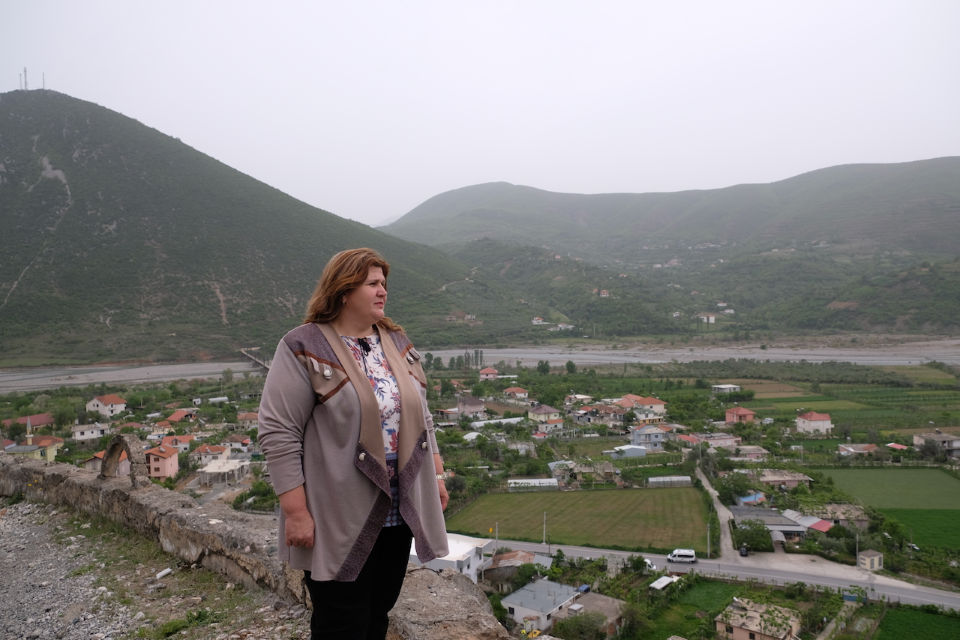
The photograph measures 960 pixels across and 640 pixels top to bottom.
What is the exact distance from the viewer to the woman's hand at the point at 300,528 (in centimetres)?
156

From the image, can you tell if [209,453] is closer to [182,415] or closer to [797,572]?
[182,415]

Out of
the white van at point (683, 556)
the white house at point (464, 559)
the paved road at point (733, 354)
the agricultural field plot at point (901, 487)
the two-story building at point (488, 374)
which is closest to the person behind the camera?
the white house at point (464, 559)

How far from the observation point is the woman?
1.56 m

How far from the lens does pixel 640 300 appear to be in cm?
7494

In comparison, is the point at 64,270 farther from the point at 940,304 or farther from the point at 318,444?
the point at 940,304

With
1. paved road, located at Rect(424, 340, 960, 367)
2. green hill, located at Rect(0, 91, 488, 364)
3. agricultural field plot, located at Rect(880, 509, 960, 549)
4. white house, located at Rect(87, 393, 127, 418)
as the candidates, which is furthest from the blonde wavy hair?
green hill, located at Rect(0, 91, 488, 364)

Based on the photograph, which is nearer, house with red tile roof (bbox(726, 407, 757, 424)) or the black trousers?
the black trousers

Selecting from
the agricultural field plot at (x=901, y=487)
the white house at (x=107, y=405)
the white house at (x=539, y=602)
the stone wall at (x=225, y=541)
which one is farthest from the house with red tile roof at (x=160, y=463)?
the agricultural field plot at (x=901, y=487)

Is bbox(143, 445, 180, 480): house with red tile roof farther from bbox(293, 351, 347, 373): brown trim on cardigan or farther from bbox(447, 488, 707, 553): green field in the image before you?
bbox(293, 351, 347, 373): brown trim on cardigan

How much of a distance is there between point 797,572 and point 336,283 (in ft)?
45.6

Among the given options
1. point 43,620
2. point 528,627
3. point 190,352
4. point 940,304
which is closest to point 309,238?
point 190,352

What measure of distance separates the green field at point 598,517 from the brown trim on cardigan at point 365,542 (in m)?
13.4

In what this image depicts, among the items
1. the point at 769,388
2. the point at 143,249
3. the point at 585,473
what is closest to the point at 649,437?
the point at 585,473

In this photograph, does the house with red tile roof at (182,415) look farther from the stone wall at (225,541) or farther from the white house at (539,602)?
the stone wall at (225,541)
